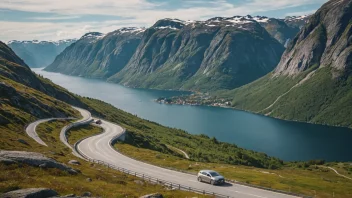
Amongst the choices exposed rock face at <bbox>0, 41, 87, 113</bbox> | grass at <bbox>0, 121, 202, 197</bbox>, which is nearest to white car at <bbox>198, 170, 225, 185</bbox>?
grass at <bbox>0, 121, 202, 197</bbox>

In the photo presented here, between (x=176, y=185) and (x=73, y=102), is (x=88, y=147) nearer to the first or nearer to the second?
(x=176, y=185)

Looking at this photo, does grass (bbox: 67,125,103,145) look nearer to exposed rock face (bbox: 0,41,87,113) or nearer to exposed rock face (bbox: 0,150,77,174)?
exposed rock face (bbox: 0,150,77,174)

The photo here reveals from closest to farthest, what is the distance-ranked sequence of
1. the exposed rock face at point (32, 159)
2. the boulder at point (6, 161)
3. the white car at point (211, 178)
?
the boulder at point (6, 161), the exposed rock face at point (32, 159), the white car at point (211, 178)

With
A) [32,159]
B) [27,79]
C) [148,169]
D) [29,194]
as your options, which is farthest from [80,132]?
[29,194]

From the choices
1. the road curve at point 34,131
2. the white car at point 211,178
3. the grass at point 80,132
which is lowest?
the grass at point 80,132

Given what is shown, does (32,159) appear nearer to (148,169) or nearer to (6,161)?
(6,161)

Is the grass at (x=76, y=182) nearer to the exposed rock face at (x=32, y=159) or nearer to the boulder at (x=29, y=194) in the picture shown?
the exposed rock face at (x=32, y=159)

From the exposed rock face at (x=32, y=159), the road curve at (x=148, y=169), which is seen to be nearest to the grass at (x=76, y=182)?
the exposed rock face at (x=32, y=159)

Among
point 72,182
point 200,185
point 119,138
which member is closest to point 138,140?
point 119,138

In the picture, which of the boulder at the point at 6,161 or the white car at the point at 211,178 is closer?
the boulder at the point at 6,161
